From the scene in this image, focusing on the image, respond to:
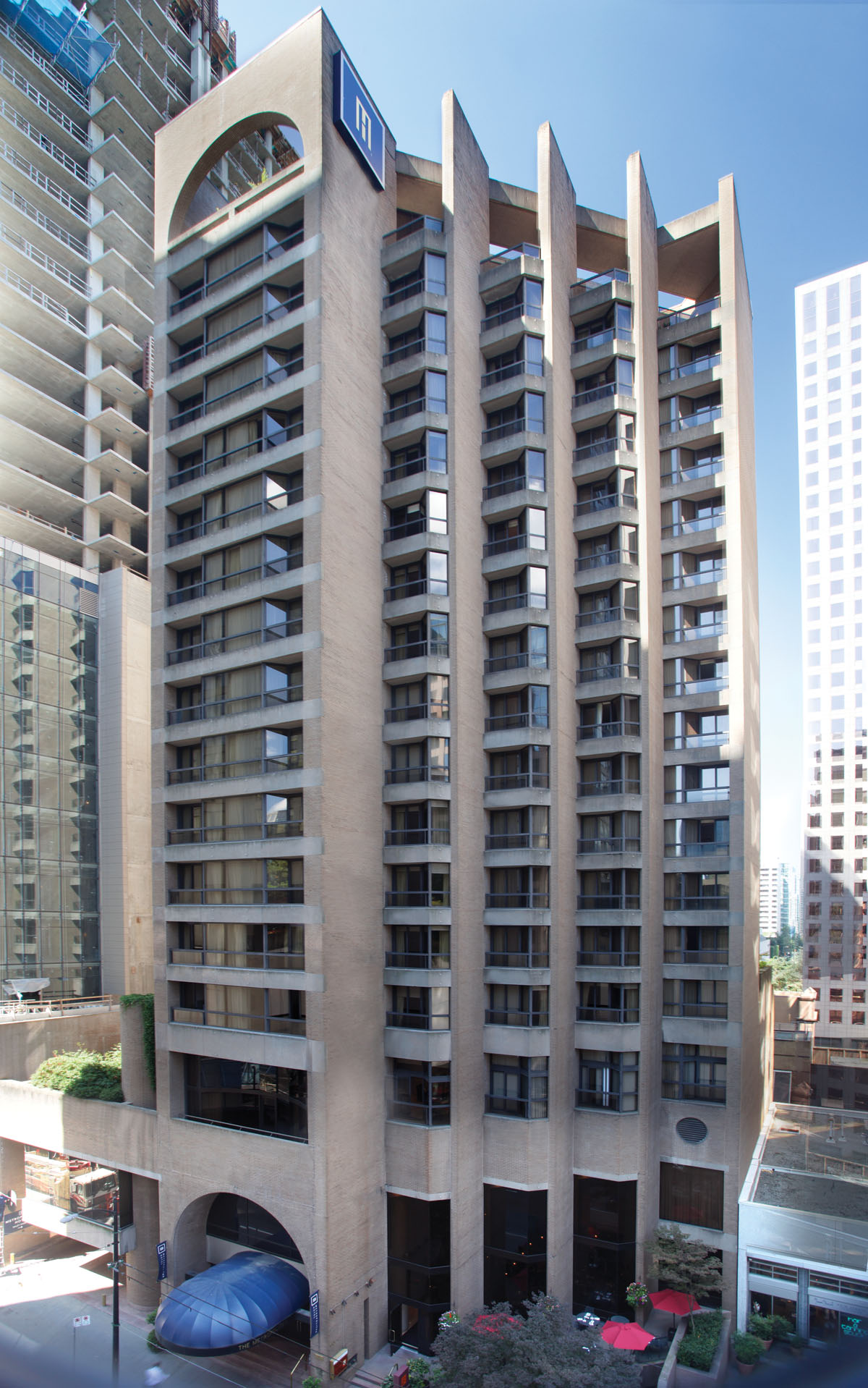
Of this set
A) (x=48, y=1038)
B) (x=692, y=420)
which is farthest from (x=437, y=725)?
(x=48, y=1038)

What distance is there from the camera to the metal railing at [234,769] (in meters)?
27.7

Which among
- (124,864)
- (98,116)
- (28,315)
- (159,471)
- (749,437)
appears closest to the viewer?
(159,471)

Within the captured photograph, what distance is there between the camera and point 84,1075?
104 feet

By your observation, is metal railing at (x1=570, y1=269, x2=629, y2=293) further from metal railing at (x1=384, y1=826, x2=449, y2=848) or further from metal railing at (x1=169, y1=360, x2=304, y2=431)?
metal railing at (x1=384, y1=826, x2=449, y2=848)

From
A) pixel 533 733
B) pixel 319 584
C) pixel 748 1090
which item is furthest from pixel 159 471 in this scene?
pixel 748 1090

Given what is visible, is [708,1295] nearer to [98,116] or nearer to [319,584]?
[319,584]

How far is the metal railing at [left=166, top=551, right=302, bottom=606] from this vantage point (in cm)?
2850

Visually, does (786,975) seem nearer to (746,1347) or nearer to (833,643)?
(833,643)

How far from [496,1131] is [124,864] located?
26.1 m

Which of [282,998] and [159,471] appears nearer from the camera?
[282,998]

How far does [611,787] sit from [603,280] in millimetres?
22176

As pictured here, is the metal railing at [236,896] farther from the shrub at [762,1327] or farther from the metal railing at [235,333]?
the shrub at [762,1327]

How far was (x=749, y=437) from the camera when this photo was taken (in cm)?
3794

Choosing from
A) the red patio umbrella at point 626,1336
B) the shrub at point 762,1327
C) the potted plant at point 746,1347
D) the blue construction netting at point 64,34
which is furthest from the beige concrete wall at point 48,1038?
the blue construction netting at point 64,34
